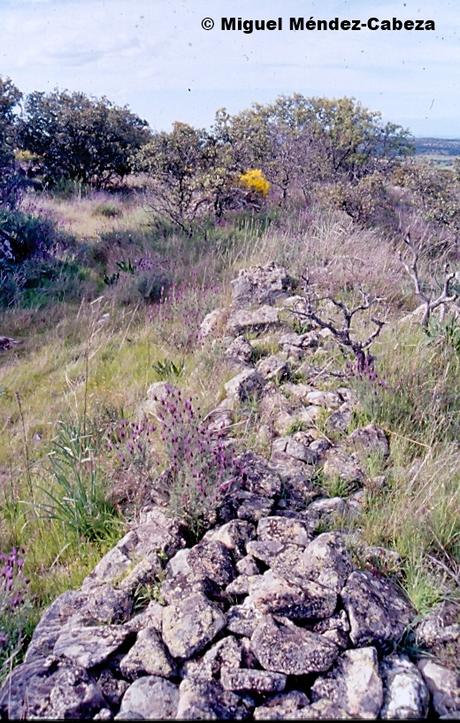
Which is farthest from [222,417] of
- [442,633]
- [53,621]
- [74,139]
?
[74,139]

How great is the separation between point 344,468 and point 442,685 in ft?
3.82

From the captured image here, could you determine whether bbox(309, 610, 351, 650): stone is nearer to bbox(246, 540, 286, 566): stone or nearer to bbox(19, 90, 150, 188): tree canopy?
bbox(246, 540, 286, 566): stone

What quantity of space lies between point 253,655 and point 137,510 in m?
1.12

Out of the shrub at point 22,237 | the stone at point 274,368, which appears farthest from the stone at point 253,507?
the shrub at point 22,237

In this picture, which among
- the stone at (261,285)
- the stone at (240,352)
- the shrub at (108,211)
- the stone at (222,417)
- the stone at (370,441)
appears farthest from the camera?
the shrub at (108,211)

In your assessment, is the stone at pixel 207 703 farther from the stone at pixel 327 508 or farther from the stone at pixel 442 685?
the stone at pixel 327 508

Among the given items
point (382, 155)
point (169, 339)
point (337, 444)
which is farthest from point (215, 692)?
point (382, 155)

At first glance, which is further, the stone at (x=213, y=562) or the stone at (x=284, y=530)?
the stone at (x=284, y=530)

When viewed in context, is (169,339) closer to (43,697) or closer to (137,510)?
(137,510)

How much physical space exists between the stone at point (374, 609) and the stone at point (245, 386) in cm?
165

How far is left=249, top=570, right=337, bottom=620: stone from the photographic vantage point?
1.87 m

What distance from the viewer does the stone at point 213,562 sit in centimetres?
207

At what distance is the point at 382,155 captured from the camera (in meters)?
13.8

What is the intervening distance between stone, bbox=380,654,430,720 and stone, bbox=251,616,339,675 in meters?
0.17
